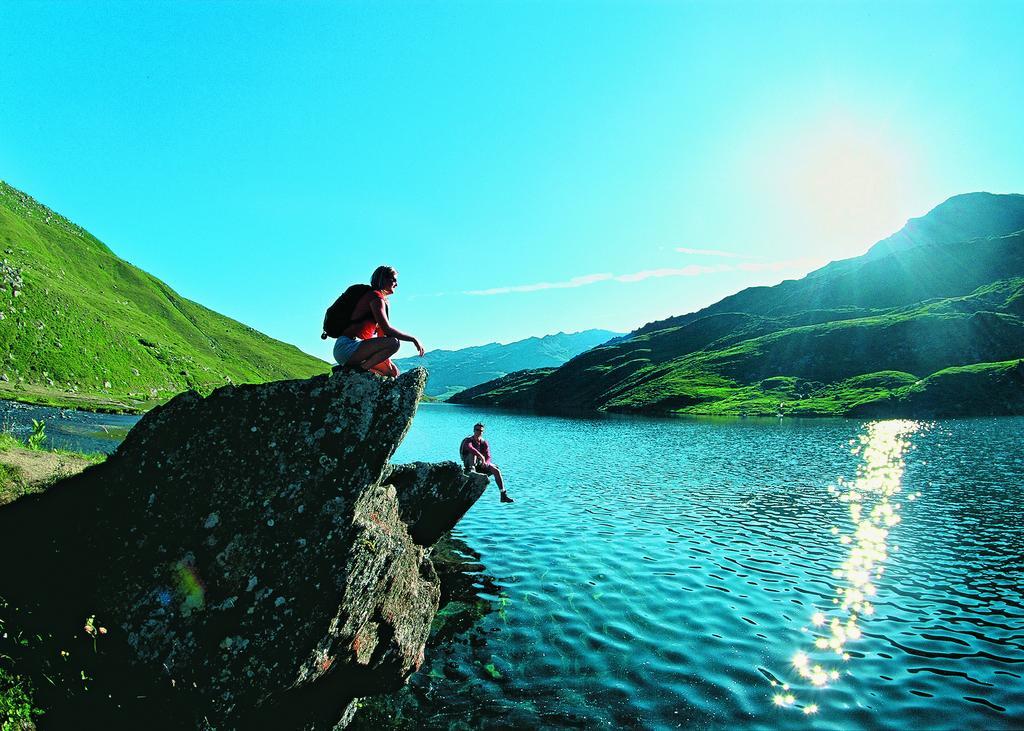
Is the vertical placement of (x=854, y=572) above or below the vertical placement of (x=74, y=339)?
below

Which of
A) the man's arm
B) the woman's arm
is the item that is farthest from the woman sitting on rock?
the man's arm

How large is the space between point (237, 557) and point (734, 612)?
599 inches

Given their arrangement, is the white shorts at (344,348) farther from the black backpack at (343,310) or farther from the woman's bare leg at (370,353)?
the black backpack at (343,310)

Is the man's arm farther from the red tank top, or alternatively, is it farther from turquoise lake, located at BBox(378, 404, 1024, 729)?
the red tank top

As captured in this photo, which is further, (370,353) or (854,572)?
(854,572)

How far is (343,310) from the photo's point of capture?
11820mm

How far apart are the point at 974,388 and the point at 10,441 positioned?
179 m

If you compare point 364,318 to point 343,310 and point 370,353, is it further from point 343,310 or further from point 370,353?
point 370,353

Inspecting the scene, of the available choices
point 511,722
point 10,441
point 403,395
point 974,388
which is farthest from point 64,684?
point 974,388

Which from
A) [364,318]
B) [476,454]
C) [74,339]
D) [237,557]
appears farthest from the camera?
[74,339]

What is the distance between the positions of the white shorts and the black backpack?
45 cm

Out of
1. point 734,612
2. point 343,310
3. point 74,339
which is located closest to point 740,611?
point 734,612

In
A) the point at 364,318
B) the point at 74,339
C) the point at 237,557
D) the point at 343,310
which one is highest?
the point at 74,339

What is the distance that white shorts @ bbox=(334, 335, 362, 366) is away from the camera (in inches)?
444
